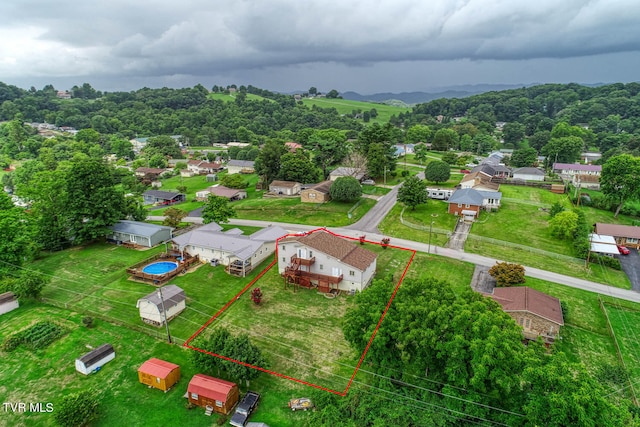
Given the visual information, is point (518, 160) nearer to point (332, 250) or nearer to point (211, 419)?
point (332, 250)

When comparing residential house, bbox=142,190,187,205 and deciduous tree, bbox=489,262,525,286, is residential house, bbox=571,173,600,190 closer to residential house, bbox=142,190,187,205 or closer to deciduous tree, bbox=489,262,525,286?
deciduous tree, bbox=489,262,525,286

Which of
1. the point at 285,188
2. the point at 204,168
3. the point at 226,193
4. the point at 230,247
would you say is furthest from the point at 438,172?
the point at 204,168

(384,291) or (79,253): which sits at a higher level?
(384,291)

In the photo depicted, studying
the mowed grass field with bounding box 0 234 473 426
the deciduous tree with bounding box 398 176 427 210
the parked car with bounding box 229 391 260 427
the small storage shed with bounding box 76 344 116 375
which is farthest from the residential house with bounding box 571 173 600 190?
the small storage shed with bounding box 76 344 116 375

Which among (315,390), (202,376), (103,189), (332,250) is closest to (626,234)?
(332,250)

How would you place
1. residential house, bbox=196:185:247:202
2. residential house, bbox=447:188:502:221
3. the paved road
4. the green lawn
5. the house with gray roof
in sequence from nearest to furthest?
the paved road → the house with gray roof → the green lawn → residential house, bbox=447:188:502:221 → residential house, bbox=196:185:247:202

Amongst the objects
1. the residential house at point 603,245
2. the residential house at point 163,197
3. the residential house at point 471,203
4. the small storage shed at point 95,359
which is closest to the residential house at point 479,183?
the residential house at point 471,203

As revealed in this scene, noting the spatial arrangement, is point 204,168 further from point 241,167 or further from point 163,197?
point 163,197
